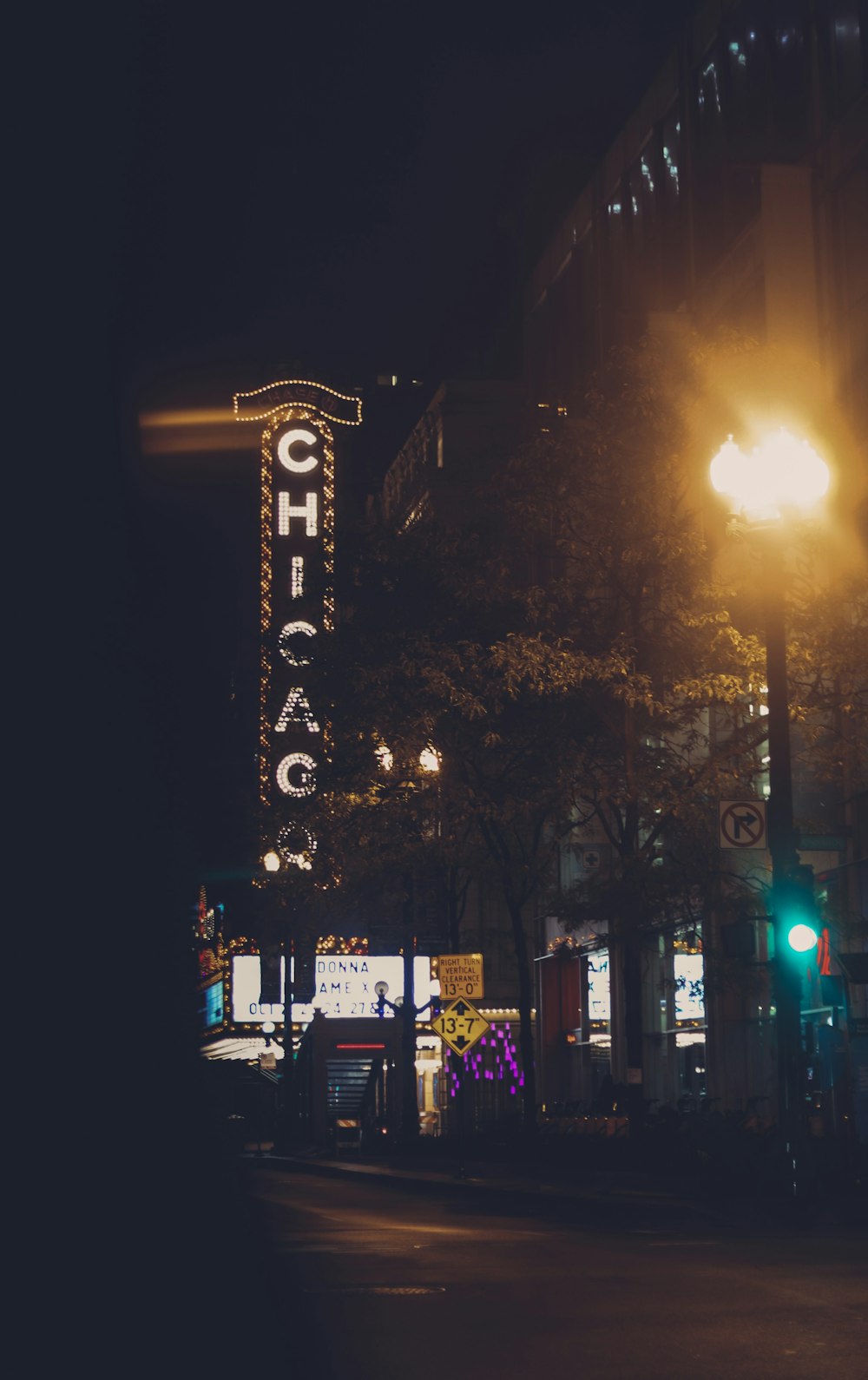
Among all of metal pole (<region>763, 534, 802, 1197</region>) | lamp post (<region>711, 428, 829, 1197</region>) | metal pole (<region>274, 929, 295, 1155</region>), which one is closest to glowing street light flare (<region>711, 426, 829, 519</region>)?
lamp post (<region>711, 428, 829, 1197</region>)

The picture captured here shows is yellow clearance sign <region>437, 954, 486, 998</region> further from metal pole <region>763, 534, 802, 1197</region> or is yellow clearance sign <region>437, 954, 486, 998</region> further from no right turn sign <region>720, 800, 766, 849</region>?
metal pole <region>763, 534, 802, 1197</region>

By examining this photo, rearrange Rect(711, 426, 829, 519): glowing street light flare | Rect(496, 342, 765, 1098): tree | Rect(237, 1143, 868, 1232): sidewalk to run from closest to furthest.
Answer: Rect(711, 426, 829, 519): glowing street light flare, Rect(237, 1143, 868, 1232): sidewalk, Rect(496, 342, 765, 1098): tree

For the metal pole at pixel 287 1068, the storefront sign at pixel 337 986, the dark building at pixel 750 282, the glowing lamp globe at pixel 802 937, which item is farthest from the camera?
the storefront sign at pixel 337 986

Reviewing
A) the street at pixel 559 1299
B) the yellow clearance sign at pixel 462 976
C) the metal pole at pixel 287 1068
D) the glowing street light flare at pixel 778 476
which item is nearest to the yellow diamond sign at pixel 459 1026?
the yellow clearance sign at pixel 462 976

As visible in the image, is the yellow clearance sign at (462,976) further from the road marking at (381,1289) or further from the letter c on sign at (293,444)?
the letter c on sign at (293,444)

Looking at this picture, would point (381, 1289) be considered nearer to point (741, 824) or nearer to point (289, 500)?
point (741, 824)

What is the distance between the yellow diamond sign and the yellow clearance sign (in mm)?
332

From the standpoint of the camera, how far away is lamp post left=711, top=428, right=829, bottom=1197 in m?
18.6

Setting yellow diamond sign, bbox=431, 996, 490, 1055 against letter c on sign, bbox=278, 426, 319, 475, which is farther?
letter c on sign, bbox=278, 426, 319, 475

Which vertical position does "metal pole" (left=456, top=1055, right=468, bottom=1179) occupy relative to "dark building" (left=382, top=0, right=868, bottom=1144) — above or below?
below

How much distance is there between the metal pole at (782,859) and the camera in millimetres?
18609

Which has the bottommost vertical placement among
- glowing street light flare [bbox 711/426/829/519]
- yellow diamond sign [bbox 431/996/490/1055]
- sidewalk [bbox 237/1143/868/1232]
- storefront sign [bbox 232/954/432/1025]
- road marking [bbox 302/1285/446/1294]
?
sidewalk [bbox 237/1143/868/1232]

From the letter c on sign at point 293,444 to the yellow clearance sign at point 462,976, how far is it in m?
33.3

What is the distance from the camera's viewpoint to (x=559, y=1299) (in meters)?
12.1
